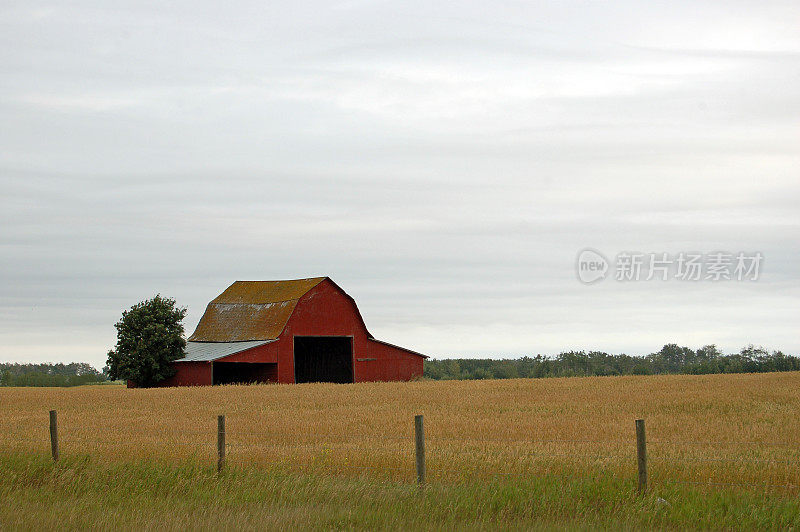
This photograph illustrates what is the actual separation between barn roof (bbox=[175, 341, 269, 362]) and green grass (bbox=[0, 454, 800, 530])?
41.8 meters

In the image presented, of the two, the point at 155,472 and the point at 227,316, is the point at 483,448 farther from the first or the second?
the point at 227,316

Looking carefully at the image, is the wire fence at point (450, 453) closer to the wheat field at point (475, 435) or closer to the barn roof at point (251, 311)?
the wheat field at point (475, 435)

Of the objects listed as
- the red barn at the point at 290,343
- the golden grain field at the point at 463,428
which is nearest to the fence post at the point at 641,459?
the golden grain field at the point at 463,428

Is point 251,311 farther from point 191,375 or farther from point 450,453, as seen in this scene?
point 450,453

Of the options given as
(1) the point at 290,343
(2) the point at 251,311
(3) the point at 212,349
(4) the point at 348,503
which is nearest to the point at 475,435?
(4) the point at 348,503

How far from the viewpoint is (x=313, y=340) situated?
6444 cm

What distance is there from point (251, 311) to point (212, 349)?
455 centimetres

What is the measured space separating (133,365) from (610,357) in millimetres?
79743

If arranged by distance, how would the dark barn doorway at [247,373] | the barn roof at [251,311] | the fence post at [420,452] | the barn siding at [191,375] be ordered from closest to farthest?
1. the fence post at [420,452]
2. the barn siding at [191,375]
3. the dark barn doorway at [247,373]
4. the barn roof at [251,311]

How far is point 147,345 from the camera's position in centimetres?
5850

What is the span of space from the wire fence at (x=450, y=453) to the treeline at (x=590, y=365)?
251 feet

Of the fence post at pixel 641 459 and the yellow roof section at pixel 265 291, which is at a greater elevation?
the yellow roof section at pixel 265 291

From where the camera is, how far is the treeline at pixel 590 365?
97812 mm

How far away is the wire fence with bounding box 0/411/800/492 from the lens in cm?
1471
